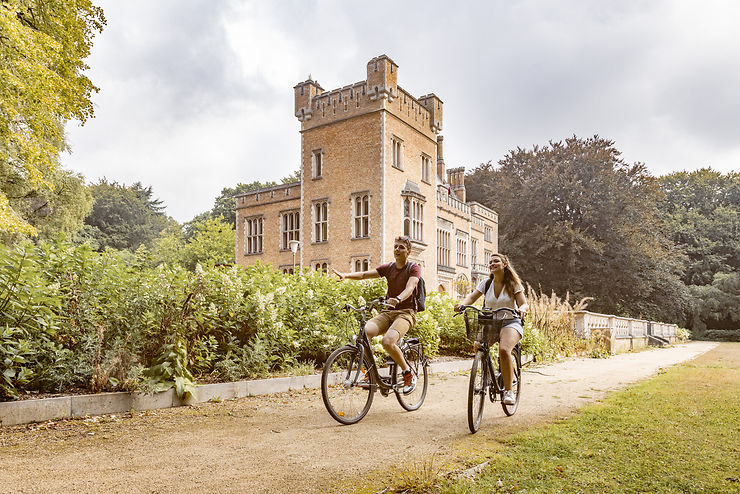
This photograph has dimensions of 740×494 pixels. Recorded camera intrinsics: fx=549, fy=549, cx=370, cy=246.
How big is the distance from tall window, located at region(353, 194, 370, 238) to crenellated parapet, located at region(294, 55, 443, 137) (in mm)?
4264

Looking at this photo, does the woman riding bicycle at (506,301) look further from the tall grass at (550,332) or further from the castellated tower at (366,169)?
the castellated tower at (366,169)

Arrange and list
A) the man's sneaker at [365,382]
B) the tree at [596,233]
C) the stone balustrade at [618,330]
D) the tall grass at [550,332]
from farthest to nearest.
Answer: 1. the tree at [596,233]
2. the stone balustrade at [618,330]
3. the tall grass at [550,332]
4. the man's sneaker at [365,382]

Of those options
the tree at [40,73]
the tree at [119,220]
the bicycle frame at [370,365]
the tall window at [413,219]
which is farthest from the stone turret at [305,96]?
the tree at [119,220]

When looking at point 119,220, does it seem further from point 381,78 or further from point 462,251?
point 381,78

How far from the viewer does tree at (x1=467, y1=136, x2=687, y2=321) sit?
118 ft

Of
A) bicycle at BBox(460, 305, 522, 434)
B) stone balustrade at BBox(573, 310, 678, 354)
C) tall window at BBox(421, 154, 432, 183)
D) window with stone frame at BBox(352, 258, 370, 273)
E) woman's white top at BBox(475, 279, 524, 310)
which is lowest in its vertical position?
stone balustrade at BBox(573, 310, 678, 354)

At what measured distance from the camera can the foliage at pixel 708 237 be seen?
4106 centimetres

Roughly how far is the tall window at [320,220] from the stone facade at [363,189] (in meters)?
0.05

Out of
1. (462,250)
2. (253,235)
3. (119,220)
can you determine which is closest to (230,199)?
(119,220)

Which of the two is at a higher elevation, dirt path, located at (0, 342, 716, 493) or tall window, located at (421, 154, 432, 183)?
tall window, located at (421, 154, 432, 183)

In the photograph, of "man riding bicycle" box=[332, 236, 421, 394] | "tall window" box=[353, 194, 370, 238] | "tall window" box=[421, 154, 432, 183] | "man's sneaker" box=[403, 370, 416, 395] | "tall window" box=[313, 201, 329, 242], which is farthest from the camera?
"tall window" box=[421, 154, 432, 183]

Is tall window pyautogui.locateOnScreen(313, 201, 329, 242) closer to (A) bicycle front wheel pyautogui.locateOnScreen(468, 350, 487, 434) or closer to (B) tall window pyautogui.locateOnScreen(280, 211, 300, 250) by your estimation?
(B) tall window pyautogui.locateOnScreen(280, 211, 300, 250)

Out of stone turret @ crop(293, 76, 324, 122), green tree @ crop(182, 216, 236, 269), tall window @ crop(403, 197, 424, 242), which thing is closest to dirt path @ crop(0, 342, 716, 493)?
tall window @ crop(403, 197, 424, 242)

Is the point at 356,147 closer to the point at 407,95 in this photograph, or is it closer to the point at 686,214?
the point at 407,95
